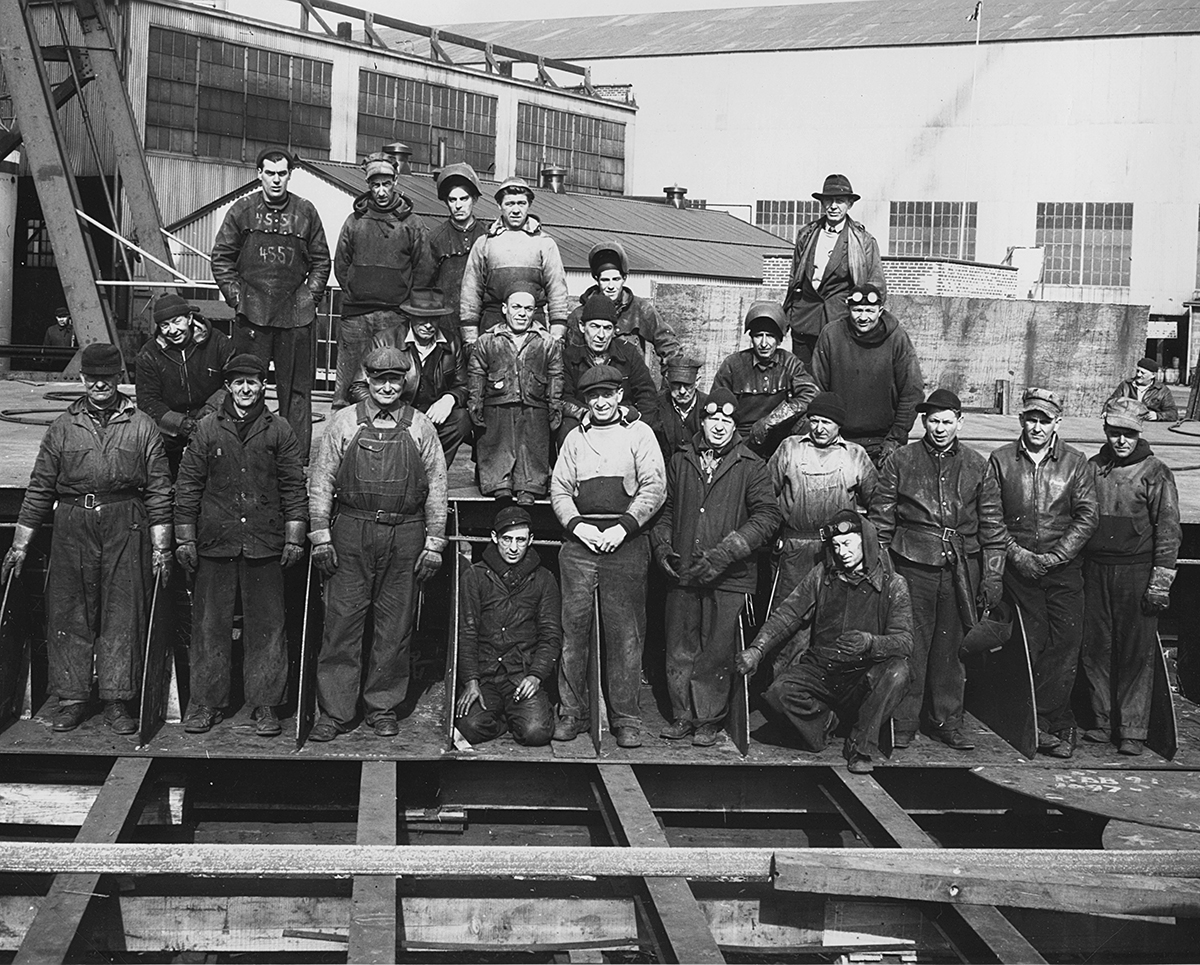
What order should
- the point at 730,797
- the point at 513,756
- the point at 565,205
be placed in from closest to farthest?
the point at 513,756 → the point at 730,797 → the point at 565,205

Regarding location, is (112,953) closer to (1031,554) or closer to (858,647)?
(858,647)

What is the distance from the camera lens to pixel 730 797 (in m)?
9.36

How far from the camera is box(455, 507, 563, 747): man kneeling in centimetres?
845

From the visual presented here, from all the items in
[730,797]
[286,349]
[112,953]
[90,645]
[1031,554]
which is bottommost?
[112,953]

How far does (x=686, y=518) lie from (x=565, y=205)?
2624 centimetres

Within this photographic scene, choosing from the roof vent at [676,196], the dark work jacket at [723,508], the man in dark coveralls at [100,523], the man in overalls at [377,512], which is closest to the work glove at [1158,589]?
the dark work jacket at [723,508]

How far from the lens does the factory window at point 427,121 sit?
105 feet

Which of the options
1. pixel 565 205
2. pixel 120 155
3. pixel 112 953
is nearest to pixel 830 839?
pixel 112 953

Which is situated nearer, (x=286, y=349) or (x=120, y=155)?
(x=286, y=349)

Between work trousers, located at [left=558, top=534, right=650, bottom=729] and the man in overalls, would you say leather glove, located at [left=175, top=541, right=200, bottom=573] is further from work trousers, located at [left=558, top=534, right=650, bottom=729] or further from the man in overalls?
work trousers, located at [left=558, top=534, right=650, bottom=729]

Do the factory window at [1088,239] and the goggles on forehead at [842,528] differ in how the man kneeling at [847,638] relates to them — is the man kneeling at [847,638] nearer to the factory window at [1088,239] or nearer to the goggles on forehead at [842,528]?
the goggles on forehead at [842,528]

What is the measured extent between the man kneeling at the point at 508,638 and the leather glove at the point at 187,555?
156 cm

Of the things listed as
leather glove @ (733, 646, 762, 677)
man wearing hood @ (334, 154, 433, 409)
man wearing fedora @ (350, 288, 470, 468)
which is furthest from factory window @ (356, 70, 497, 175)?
leather glove @ (733, 646, 762, 677)

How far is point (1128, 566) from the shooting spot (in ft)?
28.8
